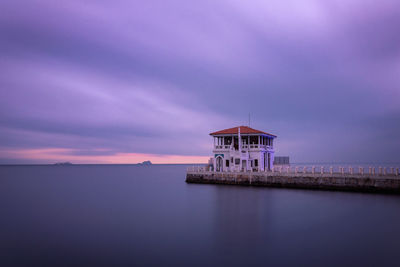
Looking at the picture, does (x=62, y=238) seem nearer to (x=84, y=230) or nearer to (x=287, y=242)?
(x=84, y=230)

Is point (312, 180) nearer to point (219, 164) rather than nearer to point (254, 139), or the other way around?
point (254, 139)

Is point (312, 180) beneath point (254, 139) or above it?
beneath

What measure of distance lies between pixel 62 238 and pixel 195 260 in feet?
27.0

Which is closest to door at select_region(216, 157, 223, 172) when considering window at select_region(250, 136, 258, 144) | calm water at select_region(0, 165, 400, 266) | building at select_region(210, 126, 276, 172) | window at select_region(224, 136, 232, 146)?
building at select_region(210, 126, 276, 172)

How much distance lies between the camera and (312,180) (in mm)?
30312

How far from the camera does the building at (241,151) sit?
123ft

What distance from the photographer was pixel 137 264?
1229cm

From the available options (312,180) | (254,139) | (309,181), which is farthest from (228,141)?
(312,180)

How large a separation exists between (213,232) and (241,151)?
21.2m

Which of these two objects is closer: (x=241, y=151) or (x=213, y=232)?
(x=213, y=232)

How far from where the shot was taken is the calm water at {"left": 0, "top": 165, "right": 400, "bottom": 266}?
1305 cm

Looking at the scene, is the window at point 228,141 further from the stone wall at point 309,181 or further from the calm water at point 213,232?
the calm water at point 213,232

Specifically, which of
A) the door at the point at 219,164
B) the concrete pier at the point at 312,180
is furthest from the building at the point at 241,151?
the concrete pier at the point at 312,180

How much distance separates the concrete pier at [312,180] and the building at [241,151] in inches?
74.5
